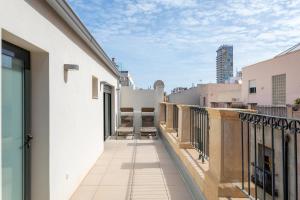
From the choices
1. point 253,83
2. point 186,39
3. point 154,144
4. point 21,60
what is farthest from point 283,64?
point 21,60

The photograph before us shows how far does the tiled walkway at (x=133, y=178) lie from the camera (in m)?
5.26

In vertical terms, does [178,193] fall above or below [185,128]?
below

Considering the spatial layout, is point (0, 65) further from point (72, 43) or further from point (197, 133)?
point (197, 133)

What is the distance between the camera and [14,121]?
3.53 meters

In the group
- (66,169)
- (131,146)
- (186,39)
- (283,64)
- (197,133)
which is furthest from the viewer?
(283,64)

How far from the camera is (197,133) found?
6.48 m

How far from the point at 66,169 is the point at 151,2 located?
17.0 ft

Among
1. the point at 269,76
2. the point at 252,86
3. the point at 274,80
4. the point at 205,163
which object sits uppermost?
the point at 269,76

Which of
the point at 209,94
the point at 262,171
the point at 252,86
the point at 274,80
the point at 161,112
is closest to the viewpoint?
the point at 262,171

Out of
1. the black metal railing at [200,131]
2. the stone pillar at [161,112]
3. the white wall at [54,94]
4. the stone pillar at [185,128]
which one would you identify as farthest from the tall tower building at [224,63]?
the white wall at [54,94]

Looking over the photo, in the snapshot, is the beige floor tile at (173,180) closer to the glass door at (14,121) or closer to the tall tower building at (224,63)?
the glass door at (14,121)

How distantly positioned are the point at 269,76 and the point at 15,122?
26.5 m

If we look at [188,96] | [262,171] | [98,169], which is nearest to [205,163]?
[262,171]

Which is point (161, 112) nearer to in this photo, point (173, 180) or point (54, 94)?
point (173, 180)
